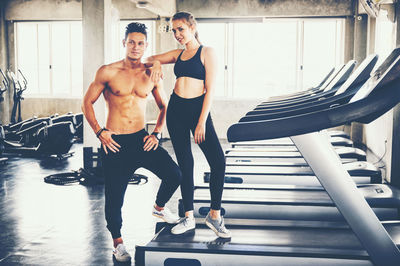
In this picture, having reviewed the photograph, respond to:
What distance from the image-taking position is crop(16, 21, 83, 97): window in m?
10.6

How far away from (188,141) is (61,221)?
1.60 meters

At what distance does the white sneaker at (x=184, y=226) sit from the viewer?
274cm

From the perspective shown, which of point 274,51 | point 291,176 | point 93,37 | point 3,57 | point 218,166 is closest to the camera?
point 218,166

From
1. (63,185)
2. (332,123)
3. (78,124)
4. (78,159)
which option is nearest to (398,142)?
(332,123)

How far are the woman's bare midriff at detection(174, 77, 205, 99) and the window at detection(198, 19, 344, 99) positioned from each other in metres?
6.90

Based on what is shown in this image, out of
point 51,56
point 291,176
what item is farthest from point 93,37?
point 51,56

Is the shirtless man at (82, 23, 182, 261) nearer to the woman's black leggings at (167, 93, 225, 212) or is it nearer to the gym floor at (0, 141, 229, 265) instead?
the woman's black leggings at (167, 93, 225, 212)

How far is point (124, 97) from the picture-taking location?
2648mm

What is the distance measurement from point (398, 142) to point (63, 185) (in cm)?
369

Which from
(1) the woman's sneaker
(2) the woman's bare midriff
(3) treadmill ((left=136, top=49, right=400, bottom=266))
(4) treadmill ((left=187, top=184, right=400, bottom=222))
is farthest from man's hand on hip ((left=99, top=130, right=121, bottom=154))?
(4) treadmill ((left=187, top=184, right=400, bottom=222))

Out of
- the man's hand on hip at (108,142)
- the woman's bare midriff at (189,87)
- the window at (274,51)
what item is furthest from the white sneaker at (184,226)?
the window at (274,51)

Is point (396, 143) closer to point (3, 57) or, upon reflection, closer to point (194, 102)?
point (194, 102)

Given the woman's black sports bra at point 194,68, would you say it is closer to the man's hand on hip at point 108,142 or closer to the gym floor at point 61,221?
the man's hand on hip at point 108,142

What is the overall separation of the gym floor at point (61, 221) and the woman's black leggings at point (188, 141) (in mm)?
680
